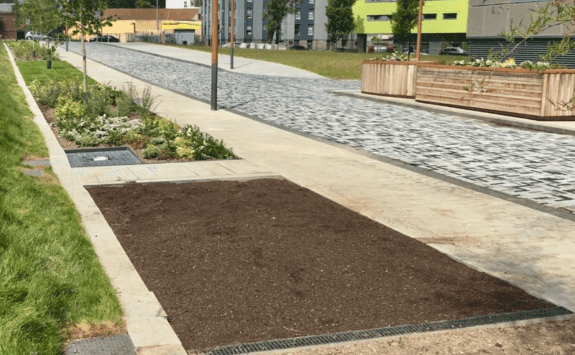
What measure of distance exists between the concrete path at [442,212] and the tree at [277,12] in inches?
3776

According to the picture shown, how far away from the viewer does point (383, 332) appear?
181 inches

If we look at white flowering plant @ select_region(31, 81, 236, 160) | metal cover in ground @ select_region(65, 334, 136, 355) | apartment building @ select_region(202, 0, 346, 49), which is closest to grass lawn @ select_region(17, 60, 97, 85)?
white flowering plant @ select_region(31, 81, 236, 160)

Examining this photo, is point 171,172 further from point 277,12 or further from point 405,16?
point 277,12

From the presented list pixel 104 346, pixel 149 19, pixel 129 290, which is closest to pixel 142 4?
pixel 149 19

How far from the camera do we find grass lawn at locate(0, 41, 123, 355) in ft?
14.3

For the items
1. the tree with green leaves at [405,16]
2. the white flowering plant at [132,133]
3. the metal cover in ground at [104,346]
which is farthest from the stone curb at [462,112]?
the tree with green leaves at [405,16]

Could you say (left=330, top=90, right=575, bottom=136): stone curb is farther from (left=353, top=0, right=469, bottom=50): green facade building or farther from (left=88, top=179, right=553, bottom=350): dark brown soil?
(left=353, top=0, right=469, bottom=50): green facade building

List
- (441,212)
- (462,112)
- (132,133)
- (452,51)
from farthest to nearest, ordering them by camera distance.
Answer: (452,51), (462,112), (132,133), (441,212)

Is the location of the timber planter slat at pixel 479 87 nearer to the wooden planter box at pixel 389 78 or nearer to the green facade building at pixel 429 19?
the wooden planter box at pixel 389 78

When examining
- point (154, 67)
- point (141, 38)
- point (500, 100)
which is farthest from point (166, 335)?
point (141, 38)

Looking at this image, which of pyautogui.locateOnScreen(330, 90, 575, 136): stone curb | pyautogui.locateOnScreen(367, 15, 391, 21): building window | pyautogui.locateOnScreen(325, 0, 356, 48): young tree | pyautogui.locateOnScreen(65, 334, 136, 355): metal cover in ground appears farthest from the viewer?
pyautogui.locateOnScreen(325, 0, 356, 48): young tree

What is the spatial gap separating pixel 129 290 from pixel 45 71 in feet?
90.0

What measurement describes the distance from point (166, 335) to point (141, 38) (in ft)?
376

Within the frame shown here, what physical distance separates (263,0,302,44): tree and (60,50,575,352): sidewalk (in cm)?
9590
